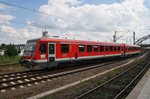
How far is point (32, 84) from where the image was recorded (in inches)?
561

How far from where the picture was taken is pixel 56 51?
20.6 m

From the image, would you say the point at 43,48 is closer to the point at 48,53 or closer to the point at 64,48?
the point at 48,53

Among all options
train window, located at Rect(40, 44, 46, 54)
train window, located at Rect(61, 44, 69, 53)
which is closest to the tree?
train window, located at Rect(61, 44, 69, 53)

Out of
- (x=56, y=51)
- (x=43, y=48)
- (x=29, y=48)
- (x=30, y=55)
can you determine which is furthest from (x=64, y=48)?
(x=30, y=55)

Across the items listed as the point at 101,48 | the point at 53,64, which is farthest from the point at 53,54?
the point at 101,48

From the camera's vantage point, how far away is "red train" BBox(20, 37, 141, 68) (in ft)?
62.1

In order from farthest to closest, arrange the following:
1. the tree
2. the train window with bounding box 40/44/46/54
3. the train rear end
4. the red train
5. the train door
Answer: the tree, the train door, the train window with bounding box 40/44/46/54, the red train, the train rear end

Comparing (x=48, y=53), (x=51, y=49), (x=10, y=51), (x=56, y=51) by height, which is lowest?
(x=10, y=51)

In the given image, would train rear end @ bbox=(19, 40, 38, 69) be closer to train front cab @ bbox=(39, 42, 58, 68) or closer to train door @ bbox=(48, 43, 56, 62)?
train front cab @ bbox=(39, 42, 58, 68)

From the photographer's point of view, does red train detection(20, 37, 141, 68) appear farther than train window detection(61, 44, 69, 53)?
No

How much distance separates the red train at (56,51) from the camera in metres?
18.9

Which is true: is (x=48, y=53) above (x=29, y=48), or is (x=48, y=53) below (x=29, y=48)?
below

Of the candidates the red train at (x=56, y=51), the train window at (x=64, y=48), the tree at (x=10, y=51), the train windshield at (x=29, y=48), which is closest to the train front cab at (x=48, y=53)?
the red train at (x=56, y=51)

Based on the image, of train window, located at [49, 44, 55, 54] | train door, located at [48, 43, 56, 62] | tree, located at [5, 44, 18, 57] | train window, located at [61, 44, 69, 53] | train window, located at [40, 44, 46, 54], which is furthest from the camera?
tree, located at [5, 44, 18, 57]
